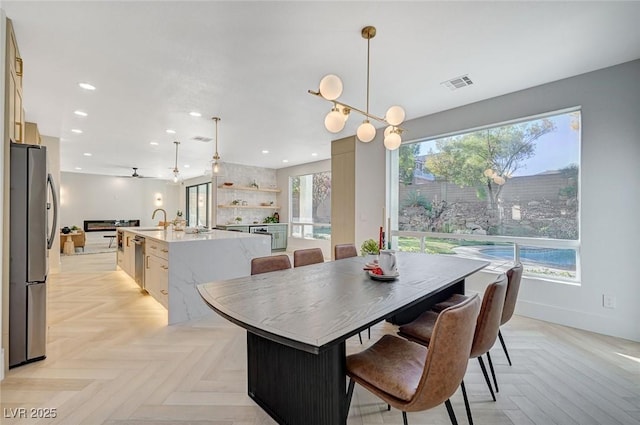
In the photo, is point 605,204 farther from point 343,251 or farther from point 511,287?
point 343,251

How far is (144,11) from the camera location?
80.7 inches

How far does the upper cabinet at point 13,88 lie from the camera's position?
7.09 ft

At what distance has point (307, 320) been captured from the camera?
1.21 meters

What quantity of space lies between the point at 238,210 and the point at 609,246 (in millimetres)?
7760

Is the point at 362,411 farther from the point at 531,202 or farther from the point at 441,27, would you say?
the point at 531,202

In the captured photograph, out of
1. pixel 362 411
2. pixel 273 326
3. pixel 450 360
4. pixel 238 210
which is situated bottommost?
pixel 362 411

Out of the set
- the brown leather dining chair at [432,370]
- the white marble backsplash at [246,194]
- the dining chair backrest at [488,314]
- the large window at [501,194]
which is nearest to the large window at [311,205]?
the white marble backsplash at [246,194]

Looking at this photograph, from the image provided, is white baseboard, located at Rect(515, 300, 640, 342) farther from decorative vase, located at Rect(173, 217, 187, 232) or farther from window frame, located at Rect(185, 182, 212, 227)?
window frame, located at Rect(185, 182, 212, 227)

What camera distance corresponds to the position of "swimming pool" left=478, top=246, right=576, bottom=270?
3.20 meters

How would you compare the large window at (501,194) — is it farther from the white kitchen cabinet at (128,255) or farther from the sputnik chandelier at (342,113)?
the white kitchen cabinet at (128,255)

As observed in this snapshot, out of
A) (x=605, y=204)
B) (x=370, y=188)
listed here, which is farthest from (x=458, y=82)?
(x=370, y=188)

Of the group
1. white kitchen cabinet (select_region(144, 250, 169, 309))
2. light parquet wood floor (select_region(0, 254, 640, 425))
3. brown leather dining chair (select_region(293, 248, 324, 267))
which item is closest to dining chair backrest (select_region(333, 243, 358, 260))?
brown leather dining chair (select_region(293, 248, 324, 267))

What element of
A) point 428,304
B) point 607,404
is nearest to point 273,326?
point 428,304

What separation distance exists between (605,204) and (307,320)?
136 inches
